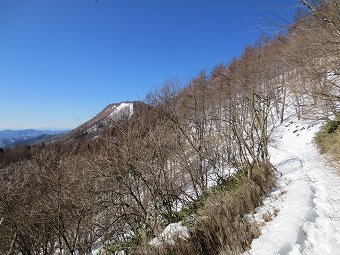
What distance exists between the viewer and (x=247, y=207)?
285 inches

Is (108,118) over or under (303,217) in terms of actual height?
over

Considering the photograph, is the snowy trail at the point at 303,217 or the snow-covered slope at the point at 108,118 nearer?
the snowy trail at the point at 303,217

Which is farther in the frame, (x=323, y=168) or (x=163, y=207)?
(x=163, y=207)

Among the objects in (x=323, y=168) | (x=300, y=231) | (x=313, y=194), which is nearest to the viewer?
(x=300, y=231)

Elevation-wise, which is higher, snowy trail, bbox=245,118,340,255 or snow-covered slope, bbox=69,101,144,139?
snow-covered slope, bbox=69,101,144,139

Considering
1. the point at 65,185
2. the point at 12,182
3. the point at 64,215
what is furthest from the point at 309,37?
the point at 12,182

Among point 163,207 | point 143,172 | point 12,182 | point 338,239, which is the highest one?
point 12,182

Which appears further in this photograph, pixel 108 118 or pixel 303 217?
pixel 108 118

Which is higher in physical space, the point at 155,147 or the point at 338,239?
the point at 155,147

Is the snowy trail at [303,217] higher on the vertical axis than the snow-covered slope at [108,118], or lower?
lower

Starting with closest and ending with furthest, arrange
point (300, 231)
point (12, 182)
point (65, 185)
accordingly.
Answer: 1. point (300, 231)
2. point (65, 185)
3. point (12, 182)

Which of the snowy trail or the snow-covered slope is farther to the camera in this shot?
the snow-covered slope

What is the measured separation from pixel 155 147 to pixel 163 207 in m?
2.66

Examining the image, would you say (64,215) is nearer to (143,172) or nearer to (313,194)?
(143,172)
